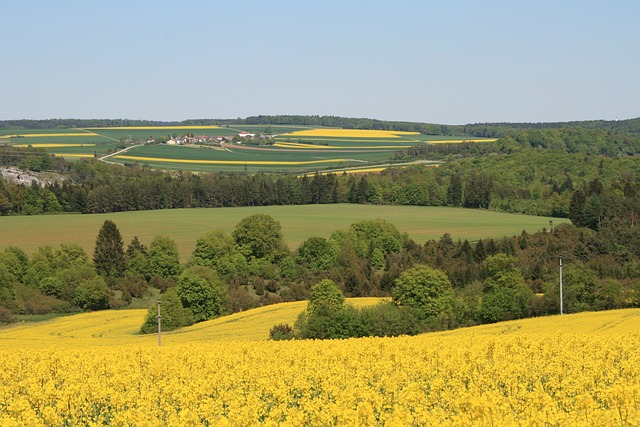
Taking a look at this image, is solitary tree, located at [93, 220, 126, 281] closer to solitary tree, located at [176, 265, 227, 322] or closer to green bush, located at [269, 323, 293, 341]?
solitary tree, located at [176, 265, 227, 322]

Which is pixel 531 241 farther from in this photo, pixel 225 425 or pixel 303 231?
pixel 225 425

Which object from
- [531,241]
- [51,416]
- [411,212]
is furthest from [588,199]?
[51,416]

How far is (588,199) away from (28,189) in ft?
282

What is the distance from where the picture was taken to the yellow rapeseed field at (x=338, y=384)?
1862 cm

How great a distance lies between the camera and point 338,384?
2511 centimetres

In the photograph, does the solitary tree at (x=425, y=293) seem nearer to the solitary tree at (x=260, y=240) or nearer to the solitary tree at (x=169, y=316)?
the solitary tree at (x=169, y=316)

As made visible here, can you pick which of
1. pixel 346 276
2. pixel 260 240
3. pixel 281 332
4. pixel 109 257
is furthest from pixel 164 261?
pixel 281 332

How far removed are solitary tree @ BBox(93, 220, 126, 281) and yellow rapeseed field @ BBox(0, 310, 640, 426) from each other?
58766 millimetres

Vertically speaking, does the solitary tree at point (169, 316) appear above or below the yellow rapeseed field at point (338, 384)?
below

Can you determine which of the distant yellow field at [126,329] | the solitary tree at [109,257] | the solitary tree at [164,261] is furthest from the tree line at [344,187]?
the distant yellow field at [126,329]

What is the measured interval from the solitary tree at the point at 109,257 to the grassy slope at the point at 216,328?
772 inches

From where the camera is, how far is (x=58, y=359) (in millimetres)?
31812

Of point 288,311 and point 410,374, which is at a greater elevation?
point 410,374

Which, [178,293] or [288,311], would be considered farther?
[178,293]
